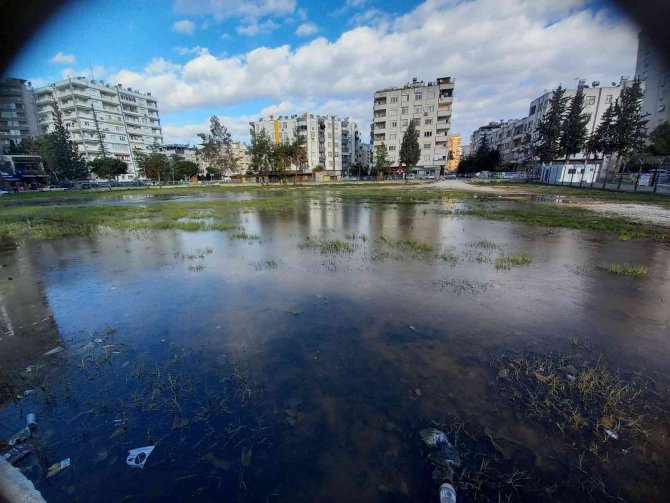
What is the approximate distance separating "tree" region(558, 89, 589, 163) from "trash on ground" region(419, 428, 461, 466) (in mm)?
73667

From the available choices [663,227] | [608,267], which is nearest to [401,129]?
[663,227]

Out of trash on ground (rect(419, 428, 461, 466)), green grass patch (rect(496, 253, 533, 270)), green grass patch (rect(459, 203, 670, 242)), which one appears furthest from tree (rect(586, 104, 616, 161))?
trash on ground (rect(419, 428, 461, 466))

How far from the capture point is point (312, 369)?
4570 mm

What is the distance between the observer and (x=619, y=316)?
6.06 m

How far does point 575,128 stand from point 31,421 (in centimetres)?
7700

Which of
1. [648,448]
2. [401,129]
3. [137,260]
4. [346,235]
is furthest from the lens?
[401,129]

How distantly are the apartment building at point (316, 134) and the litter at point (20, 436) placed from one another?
110 metres

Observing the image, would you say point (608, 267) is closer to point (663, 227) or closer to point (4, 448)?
point (663, 227)

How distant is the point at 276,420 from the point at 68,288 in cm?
751

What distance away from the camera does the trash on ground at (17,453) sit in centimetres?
313

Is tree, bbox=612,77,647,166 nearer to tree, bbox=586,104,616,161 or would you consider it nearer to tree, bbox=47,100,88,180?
tree, bbox=586,104,616,161

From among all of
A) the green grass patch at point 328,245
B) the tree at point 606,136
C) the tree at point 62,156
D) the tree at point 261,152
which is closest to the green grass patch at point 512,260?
the green grass patch at point 328,245

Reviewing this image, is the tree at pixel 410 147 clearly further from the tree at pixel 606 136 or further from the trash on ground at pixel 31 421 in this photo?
the trash on ground at pixel 31 421

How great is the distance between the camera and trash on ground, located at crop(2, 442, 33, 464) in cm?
313
